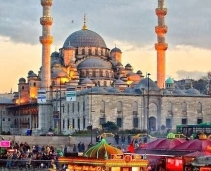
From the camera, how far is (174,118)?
197ft

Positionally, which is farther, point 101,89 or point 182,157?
point 101,89

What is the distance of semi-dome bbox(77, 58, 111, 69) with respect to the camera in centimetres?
7016

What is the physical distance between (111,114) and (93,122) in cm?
200

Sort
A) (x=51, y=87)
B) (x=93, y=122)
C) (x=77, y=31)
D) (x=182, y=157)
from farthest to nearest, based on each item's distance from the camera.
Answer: (x=77, y=31) < (x=51, y=87) < (x=93, y=122) < (x=182, y=157)

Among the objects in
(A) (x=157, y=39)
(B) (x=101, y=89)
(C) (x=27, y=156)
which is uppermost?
(A) (x=157, y=39)

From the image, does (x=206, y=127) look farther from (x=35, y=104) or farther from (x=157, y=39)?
(x=35, y=104)

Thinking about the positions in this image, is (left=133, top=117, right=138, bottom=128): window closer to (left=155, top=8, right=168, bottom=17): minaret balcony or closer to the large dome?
(left=155, top=8, right=168, bottom=17): minaret balcony

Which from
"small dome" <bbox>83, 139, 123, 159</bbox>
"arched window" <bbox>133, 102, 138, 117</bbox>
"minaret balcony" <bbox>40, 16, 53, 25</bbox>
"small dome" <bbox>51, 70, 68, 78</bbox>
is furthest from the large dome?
"small dome" <bbox>83, 139, 123, 159</bbox>

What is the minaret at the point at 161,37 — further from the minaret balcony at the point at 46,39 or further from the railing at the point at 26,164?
the railing at the point at 26,164

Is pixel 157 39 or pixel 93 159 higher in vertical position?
pixel 157 39

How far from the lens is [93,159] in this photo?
15.7 meters

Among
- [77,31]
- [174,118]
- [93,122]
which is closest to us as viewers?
[93,122]

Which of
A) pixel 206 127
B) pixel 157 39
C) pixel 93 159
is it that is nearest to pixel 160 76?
pixel 157 39

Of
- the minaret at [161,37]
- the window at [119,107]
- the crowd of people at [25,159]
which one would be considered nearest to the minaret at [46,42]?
the window at [119,107]
